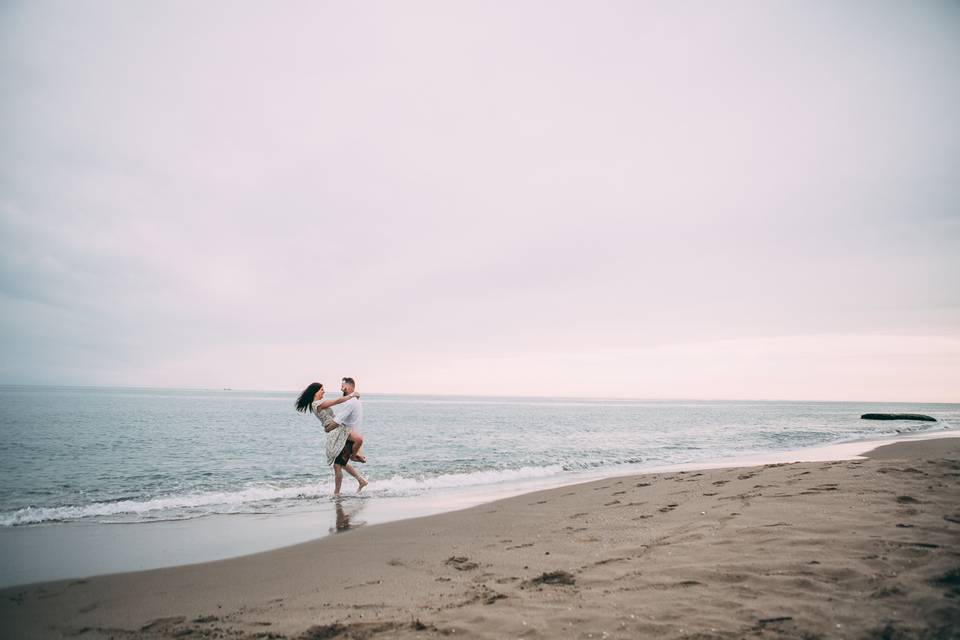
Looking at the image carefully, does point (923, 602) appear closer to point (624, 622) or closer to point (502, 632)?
point (624, 622)

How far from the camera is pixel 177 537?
28.2ft

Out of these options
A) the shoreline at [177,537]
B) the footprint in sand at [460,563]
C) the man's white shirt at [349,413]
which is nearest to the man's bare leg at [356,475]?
the shoreline at [177,537]

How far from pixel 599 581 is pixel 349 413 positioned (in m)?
8.49

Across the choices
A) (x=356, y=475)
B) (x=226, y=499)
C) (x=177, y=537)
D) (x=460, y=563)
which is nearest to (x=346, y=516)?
(x=356, y=475)

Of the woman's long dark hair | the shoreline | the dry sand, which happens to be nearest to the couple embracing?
the woman's long dark hair

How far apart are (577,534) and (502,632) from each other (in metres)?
3.59

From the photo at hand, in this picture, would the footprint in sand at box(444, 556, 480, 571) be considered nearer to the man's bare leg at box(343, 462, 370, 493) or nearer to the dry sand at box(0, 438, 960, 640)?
the dry sand at box(0, 438, 960, 640)

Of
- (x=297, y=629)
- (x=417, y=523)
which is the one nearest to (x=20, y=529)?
(x=417, y=523)

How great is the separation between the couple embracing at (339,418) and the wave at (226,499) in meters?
1.50

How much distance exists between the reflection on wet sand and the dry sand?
0.81 meters

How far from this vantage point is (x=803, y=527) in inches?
225

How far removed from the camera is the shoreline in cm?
694

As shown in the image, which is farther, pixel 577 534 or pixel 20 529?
pixel 20 529

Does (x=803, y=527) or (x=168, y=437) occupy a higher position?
(x=803, y=527)
